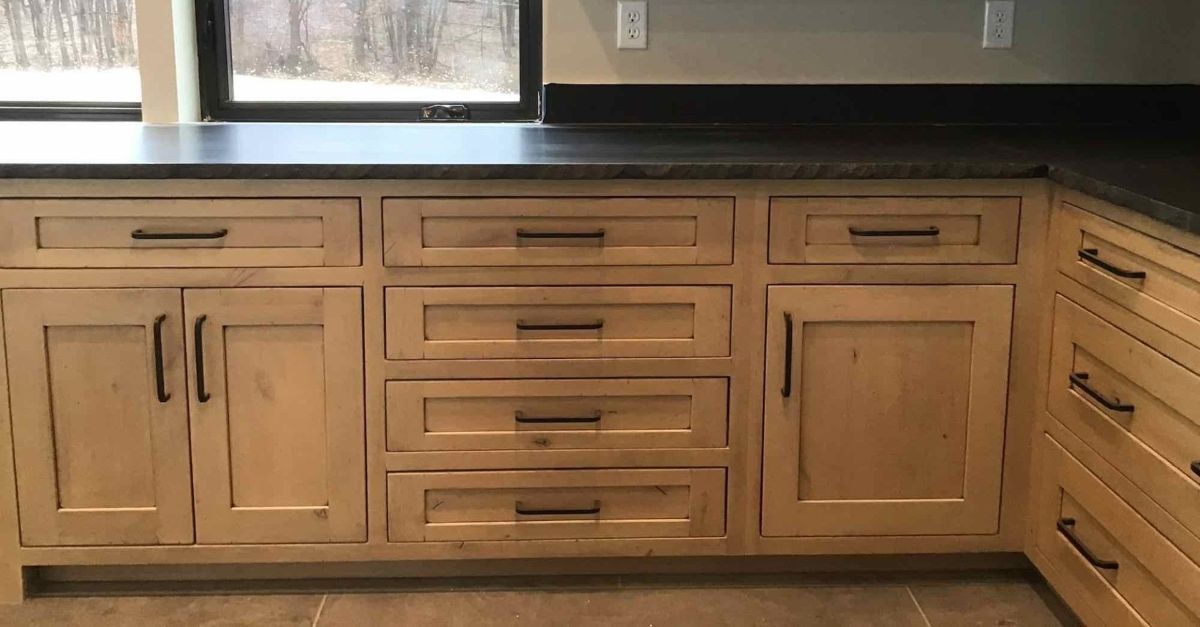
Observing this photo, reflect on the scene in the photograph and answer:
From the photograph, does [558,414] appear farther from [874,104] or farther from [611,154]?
[874,104]

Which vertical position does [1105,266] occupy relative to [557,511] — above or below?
above

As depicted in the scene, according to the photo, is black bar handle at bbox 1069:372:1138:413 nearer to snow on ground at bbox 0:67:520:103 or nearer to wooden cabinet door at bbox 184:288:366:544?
wooden cabinet door at bbox 184:288:366:544

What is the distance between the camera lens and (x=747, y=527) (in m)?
2.10

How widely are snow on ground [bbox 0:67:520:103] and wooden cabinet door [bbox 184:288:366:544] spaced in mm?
830

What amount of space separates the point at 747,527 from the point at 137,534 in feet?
3.55

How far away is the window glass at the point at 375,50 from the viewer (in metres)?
2.60

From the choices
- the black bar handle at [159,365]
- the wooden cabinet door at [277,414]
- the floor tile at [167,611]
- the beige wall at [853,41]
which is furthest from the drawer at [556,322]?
the beige wall at [853,41]

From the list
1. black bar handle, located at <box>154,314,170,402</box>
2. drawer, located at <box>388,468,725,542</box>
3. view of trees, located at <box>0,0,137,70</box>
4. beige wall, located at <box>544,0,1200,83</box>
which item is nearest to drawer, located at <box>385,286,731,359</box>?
drawer, located at <box>388,468,725,542</box>

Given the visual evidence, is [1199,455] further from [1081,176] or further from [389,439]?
[389,439]

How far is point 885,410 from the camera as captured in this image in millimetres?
2049

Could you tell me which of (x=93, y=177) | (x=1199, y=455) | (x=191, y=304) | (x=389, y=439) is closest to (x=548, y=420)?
(x=389, y=439)

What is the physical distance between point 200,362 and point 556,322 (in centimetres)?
61

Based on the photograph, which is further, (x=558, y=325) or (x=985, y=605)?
(x=985, y=605)

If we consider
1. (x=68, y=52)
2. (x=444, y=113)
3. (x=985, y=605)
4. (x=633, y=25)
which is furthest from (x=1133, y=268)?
(x=68, y=52)
